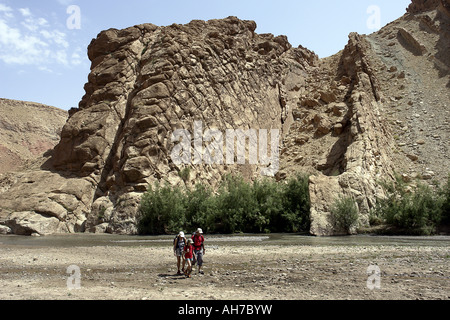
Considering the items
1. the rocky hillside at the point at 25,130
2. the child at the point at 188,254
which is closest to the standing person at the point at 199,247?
the child at the point at 188,254

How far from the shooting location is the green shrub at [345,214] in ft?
88.6

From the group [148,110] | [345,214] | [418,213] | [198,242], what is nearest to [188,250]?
[198,242]

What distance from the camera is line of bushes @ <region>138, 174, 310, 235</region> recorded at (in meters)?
31.5

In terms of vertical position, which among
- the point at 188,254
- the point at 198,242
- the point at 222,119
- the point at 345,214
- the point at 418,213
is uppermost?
the point at 222,119

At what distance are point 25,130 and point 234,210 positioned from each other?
3475 inches

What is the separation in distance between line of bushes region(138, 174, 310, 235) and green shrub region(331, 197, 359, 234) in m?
3.68

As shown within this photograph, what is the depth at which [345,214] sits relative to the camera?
27219mm

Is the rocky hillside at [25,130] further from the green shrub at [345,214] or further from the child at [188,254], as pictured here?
the child at [188,254]

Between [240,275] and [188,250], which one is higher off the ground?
[188,250]

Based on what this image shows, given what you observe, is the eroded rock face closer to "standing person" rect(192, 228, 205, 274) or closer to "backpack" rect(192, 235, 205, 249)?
"standing person" rect(192, 228, 205, 274)

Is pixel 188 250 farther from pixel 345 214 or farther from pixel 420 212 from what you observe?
pixel 420 212

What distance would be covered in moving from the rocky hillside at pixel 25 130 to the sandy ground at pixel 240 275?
7623cm

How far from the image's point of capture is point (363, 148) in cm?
3431

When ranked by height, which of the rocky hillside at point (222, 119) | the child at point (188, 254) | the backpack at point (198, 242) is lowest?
the child at point (188, 254)
